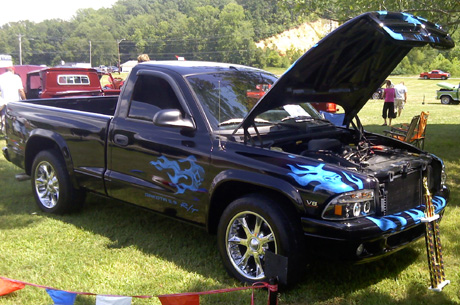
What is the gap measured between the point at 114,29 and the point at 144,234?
118 m

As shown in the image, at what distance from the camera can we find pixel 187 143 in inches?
166

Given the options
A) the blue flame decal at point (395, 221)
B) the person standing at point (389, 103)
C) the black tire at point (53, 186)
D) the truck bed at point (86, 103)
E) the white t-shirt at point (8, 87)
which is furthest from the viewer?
the person standing at point (389, 103)

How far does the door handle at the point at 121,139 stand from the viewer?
4723mm

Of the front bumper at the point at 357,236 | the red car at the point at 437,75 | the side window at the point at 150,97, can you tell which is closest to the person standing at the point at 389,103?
the side window at the point at 150,97

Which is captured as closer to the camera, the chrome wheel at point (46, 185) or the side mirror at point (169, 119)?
the side mirror at point (169, 119)

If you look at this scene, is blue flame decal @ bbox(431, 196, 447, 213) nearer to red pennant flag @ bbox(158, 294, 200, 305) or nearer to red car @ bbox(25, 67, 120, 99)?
red pennant flag @ bbox(158, 294, 200, 305)

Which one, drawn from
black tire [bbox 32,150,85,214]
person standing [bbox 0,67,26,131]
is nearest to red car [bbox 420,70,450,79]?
person standing [bbox 0,67,26,131]

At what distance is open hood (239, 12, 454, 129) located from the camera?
3.37 metres

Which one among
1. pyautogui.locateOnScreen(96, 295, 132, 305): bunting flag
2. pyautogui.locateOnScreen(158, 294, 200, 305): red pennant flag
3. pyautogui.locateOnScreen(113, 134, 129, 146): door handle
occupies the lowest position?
pyautogui.locateOnScreen(96, 295, 132, 305): bunting flag

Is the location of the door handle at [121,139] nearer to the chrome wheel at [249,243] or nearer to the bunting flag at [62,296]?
the chrome wheel at [249,243]

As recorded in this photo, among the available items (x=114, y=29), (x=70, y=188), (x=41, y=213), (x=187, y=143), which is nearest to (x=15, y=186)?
(x=41, y=213)

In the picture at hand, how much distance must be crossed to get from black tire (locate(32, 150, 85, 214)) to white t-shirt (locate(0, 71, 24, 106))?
21.7 feet

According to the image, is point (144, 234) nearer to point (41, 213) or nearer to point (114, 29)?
point (41, 213)

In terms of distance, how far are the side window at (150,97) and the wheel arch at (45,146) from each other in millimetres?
1198
